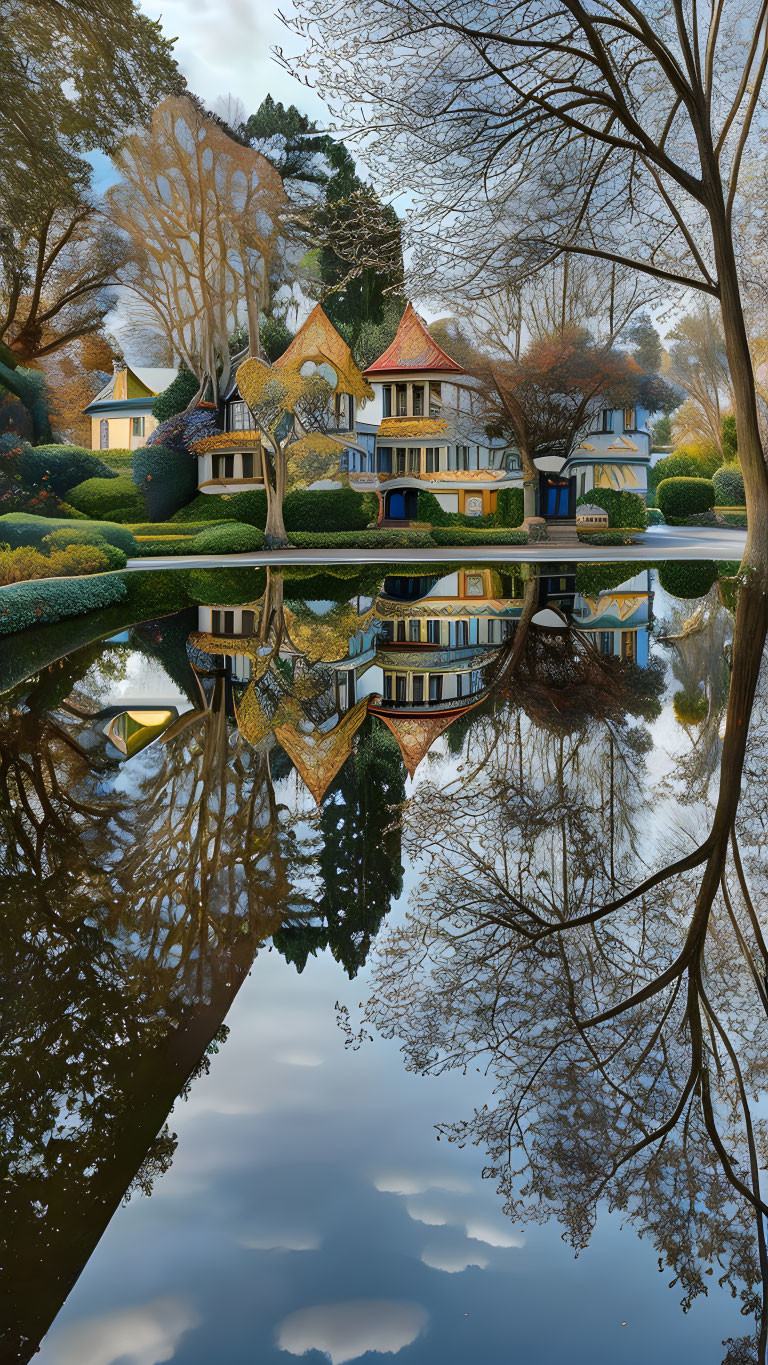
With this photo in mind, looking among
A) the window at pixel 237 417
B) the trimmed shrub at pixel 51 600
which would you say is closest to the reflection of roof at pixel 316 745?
the trimmed shrub at pixel 51 600

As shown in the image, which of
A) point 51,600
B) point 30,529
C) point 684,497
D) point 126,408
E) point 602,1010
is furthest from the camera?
point 684,497

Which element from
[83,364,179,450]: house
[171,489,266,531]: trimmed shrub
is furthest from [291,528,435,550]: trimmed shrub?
[83,364,179,450]: house

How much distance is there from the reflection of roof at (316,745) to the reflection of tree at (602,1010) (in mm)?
796

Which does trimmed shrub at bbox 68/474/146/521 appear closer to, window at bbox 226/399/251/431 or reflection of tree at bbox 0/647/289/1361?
window at bbox 226/399/251/431

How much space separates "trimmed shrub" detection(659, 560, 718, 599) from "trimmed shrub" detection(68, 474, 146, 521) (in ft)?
46.6

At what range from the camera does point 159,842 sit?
4.51 m

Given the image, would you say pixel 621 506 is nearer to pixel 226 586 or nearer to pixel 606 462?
pixel 606 462

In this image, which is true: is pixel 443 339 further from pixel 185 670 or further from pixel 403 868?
pixel 403 868

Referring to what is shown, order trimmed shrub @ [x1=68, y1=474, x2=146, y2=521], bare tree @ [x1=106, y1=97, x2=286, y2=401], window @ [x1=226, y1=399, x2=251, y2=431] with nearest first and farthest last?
bare tree @ [x1=106, y1=97, x2=286, y2=401]
trimmed shrub @ [x1=68, y1=474, x2=146, y2=521]
window @ [x1=226, y1=399, x2=251, y2=431]

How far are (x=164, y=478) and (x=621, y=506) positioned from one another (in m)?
13.9

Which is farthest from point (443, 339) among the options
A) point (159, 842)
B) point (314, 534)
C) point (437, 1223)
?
point (437, 1223)

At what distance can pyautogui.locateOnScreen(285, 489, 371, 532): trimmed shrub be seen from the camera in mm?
30156

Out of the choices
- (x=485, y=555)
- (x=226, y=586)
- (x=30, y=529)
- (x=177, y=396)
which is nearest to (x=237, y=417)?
(x=177, y=396)

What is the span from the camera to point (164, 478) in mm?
29594
